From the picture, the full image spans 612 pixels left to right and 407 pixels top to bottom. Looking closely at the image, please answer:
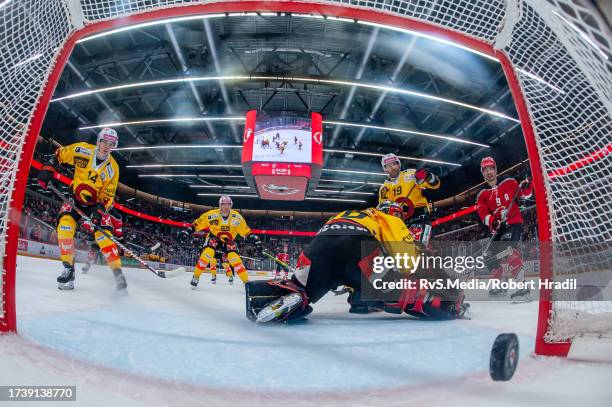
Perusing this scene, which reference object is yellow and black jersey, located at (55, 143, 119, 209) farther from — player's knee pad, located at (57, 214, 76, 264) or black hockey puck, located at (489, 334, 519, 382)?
black hockey puck, located at (489, 334, 519, 382)

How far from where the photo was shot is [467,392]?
0.75 meters

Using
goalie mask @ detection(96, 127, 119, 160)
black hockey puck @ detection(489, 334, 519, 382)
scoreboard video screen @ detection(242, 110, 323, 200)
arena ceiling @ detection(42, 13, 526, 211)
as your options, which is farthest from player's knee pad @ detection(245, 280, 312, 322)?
scoreboard video screen @ detection(242, 110, 323, 200)

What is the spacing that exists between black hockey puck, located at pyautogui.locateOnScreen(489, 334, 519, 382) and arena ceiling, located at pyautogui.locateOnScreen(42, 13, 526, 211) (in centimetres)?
515

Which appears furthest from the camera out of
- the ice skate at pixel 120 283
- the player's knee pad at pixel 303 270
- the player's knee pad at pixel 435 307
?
the ice skate at pixel 120 283

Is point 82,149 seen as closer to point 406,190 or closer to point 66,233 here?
point 66,233

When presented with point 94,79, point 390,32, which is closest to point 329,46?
point 390,32

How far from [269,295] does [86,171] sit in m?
2.07

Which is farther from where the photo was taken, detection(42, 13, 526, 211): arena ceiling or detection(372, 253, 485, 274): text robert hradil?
detection(42, 13, 526, 211): arena ceiling

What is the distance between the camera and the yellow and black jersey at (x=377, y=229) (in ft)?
5.50

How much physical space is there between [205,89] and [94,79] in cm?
271

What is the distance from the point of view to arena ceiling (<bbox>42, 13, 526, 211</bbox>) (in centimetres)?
708

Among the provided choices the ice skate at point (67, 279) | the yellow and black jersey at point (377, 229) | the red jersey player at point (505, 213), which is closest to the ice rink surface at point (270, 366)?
the yellow and black jersey at point (377, 229)

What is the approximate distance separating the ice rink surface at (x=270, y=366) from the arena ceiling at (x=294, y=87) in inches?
181

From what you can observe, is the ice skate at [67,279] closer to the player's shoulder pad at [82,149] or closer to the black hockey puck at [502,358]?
the player's shoulder pad at [82,149]
